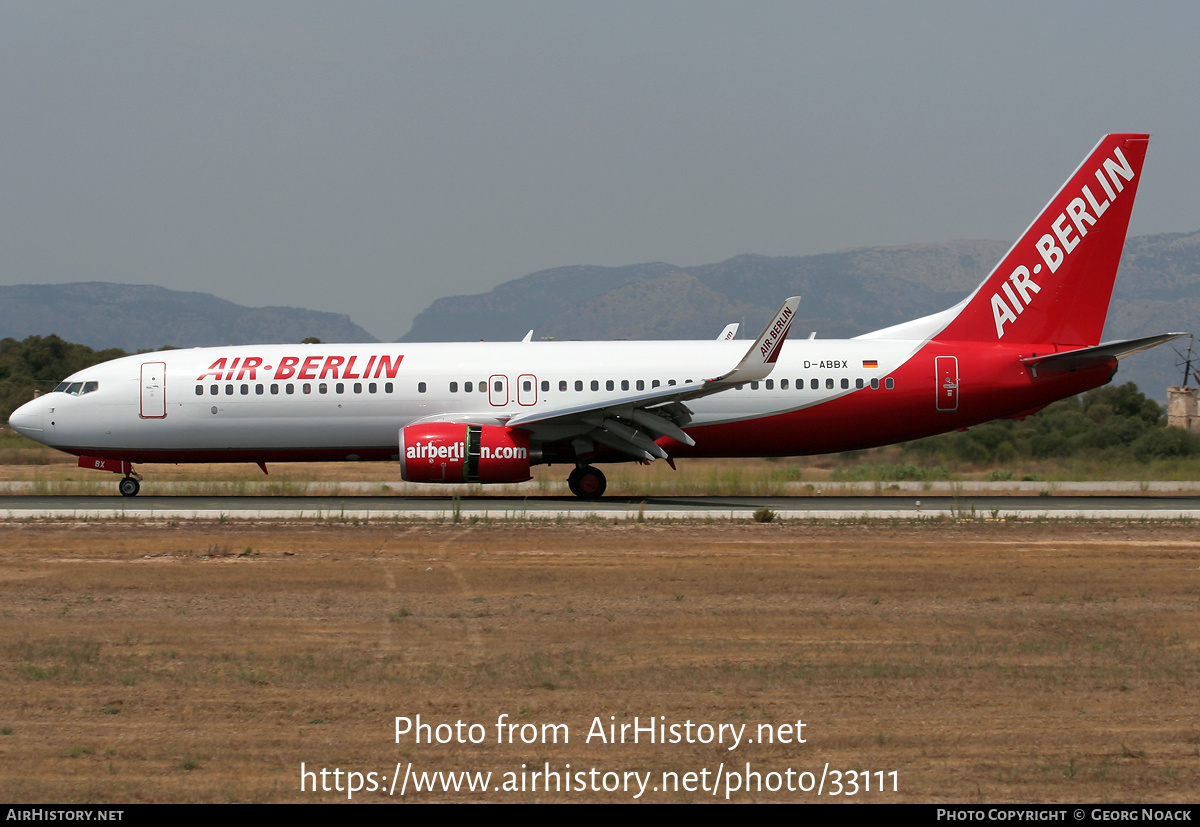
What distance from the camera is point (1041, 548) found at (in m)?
A: 16.3

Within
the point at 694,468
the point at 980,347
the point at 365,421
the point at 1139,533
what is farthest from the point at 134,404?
the point at 1139,533

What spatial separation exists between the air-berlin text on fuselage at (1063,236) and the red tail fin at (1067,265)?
2 centimetres

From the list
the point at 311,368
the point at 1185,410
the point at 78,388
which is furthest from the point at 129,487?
the point at 1185,410

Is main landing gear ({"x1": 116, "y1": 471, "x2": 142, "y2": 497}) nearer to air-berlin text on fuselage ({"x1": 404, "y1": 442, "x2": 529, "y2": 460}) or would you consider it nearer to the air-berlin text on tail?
air-berlin text on fuselage ({"x1": 404, "y1": 442, "x2": 529, "y2": 460})

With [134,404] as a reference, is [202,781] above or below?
below

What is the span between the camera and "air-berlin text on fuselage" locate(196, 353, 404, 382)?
24641 mm

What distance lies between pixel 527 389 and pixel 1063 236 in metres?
12.0

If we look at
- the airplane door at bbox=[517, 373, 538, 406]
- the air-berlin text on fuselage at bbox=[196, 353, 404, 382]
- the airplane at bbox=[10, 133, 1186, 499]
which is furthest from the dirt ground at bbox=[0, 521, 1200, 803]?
the air-berlin text on fuselage at bbox=[196, 353, 404, 382]

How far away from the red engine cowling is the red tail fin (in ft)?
32.4

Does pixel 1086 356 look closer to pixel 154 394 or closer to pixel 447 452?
pixel 447 452

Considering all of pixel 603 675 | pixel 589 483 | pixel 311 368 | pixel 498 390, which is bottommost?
pixel 603 675

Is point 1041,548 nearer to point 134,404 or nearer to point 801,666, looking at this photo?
point 801,666

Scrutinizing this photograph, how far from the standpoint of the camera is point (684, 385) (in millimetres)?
24469
